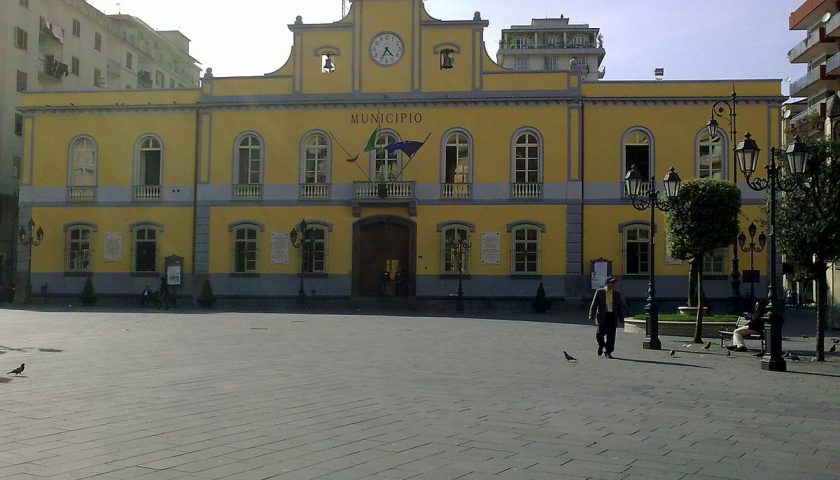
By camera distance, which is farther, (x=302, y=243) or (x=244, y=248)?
(x=244, y=248)

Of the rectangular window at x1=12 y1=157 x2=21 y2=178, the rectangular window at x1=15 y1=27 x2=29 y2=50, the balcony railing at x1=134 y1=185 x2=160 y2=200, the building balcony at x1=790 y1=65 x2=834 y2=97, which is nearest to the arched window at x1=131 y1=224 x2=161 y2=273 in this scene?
the balcony railing at x1=134 y1=185 x2=160 y2=200

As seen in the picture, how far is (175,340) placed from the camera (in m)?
18.7

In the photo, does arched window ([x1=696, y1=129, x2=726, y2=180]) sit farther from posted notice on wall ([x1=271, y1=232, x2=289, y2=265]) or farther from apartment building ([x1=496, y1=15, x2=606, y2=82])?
apartment building ([x1=496, y1=15, x2=606, y2=82])

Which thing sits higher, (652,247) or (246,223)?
(246,223)

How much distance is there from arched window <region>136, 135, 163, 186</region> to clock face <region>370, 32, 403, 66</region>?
10.9 m

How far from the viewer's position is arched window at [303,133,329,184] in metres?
37.0

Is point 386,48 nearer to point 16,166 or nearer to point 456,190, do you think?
point 456,190

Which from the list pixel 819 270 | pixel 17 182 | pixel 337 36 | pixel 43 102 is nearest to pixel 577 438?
pixel 819 270

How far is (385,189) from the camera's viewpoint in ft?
117

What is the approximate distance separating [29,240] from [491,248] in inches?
819

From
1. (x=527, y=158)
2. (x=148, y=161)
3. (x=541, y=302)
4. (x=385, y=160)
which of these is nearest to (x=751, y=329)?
(x=541, y=302)

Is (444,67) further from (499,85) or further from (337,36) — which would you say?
(337,36)

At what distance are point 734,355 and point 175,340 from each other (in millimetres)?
12347

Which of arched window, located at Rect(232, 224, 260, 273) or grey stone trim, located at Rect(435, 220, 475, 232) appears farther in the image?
arched window, located at Rect(232, 224, 260, 273)
